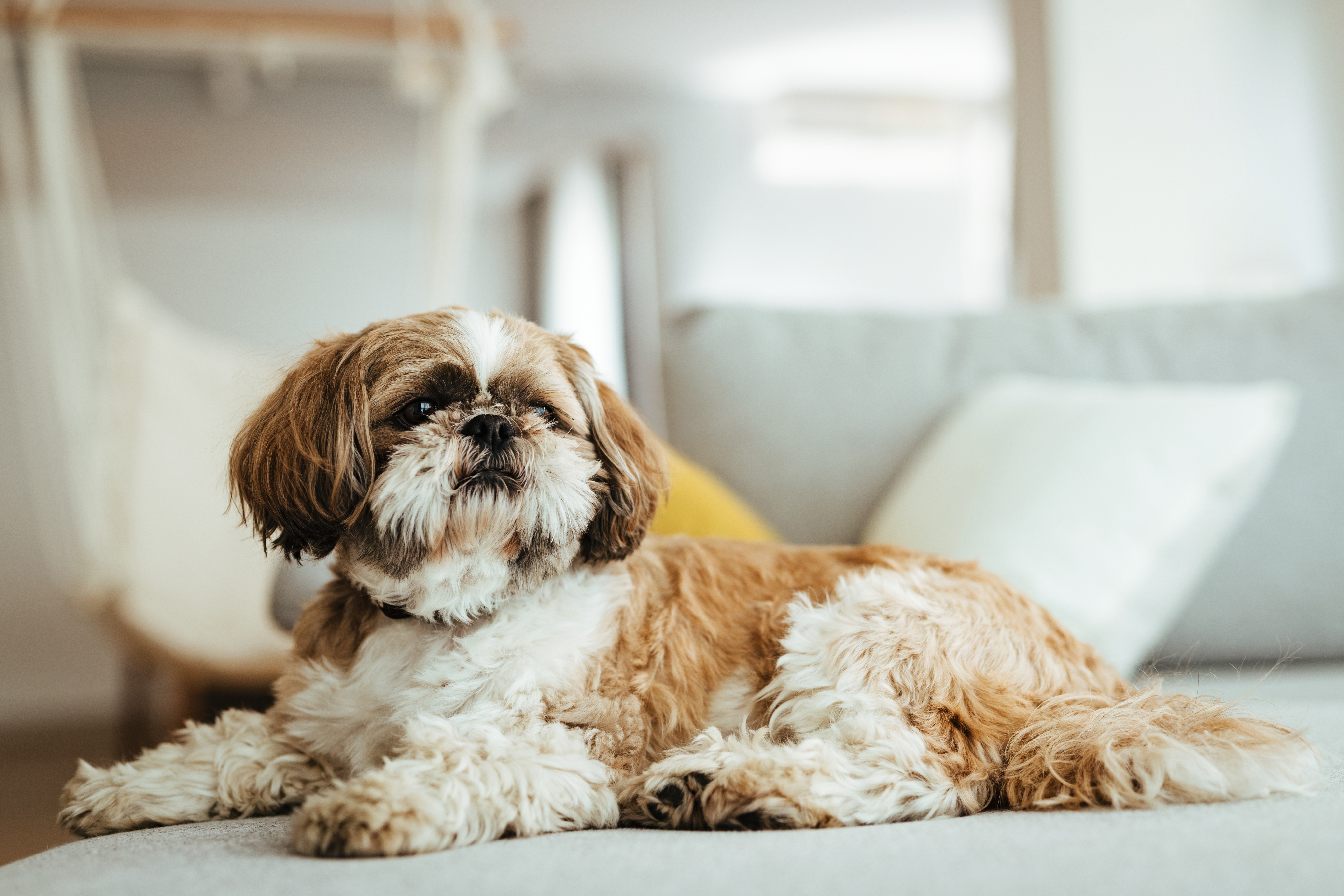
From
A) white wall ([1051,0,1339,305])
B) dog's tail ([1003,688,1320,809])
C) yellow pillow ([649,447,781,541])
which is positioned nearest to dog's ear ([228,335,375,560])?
yellow pillow ([649,447,781,541])

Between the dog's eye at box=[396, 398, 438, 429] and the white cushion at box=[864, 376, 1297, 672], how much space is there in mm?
1071

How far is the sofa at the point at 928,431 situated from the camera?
104 centimetres

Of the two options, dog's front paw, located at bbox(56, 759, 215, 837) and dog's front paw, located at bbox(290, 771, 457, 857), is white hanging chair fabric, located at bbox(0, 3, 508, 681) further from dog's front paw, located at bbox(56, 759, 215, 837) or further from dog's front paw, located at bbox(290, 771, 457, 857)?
dog's front paw, located at bbox(290, 771, 457, 857)

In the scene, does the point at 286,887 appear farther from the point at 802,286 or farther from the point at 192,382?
the point at 802,286

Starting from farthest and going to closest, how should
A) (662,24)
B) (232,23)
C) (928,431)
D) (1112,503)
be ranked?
(662,24), (232,23), (928,431), (1112,503)

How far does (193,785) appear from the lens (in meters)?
1.31

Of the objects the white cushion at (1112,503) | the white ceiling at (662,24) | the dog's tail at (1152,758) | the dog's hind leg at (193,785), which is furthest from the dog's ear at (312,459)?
the white ceiling at (662,24)

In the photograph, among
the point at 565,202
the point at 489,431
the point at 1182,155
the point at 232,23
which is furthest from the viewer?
the point at 565,202

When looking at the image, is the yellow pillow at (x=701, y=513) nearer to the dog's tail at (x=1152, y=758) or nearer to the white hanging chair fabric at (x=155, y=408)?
the dog's tail at (x=1152, y=758)

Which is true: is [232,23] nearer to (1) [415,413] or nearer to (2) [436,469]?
(1) [415,413]

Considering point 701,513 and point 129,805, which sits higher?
point 701,513

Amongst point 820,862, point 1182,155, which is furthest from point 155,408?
point 1182,155

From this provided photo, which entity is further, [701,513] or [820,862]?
[701,513]

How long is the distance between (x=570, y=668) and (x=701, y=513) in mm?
720
